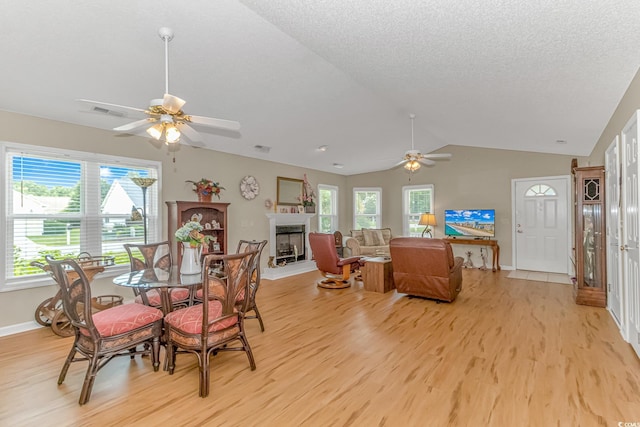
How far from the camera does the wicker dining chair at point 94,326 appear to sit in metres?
2.23

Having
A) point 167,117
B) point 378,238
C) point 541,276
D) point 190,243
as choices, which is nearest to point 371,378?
point 190,243

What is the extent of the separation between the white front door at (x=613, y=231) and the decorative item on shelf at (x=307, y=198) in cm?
543

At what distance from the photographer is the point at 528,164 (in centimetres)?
688

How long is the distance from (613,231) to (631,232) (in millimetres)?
999

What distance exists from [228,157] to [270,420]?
4853mm

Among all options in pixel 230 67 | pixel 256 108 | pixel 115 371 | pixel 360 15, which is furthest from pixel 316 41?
pixel 115 371

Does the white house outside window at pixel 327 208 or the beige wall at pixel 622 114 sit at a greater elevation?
the beige wall at pixel 622 114

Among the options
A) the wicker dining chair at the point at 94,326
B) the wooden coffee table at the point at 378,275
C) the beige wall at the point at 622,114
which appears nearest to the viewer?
the wicker dining chair at the point at 94,326

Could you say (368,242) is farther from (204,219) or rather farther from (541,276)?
(204,219)

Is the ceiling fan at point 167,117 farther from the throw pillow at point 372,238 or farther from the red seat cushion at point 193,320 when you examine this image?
the throw pillow at point 372,238

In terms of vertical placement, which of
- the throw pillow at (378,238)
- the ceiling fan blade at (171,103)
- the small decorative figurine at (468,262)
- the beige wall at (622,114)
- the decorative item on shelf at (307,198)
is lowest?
the small decorative figurine at (468,262)

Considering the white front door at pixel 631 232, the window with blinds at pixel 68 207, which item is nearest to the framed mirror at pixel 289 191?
the window with blinds at pixel 68 207

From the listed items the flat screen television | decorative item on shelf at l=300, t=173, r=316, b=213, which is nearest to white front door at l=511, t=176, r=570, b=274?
the flat screen television

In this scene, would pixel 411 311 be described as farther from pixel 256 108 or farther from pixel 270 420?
pixel 256 108
